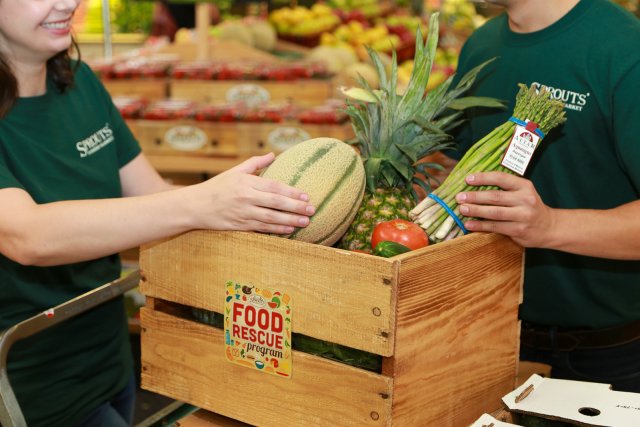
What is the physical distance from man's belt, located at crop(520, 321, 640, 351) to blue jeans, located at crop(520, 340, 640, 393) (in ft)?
0.05

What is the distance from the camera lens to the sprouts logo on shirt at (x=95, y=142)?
2.20 meters

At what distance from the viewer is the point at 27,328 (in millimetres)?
1766

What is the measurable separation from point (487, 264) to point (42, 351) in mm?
1241

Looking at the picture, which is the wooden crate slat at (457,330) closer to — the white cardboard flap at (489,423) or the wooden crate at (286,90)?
the white cardboard flap at (489,423)

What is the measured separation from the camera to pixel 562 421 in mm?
1491

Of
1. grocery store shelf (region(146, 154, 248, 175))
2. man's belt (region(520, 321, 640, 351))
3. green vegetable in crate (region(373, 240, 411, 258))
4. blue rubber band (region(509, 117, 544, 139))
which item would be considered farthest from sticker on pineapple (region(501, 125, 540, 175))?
grocery store shelf (region(146, 154, 248, 175))

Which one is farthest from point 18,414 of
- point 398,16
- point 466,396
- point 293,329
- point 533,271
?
point 398,16

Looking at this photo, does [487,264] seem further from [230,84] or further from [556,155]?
[230,84]

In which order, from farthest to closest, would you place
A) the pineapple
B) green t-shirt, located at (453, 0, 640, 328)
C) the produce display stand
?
the produce display stand → green t-shirt, located at (453, 0, 640, 328) → the pineapple

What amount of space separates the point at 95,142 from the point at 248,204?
0.94 metres

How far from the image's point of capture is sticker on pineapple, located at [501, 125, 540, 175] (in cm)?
159

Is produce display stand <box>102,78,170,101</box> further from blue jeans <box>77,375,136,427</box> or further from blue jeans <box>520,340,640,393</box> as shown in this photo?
blue jeans <box>520,340,640,393</box>

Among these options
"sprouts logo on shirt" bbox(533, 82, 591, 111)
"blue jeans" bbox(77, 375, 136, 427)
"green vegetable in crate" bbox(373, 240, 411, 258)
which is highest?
"sprouts logo on shirt" bbox(533, 82, 591, 111)

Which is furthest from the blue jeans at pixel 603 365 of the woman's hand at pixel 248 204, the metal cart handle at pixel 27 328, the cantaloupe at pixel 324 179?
the metal cart handle at pixel 27 328
